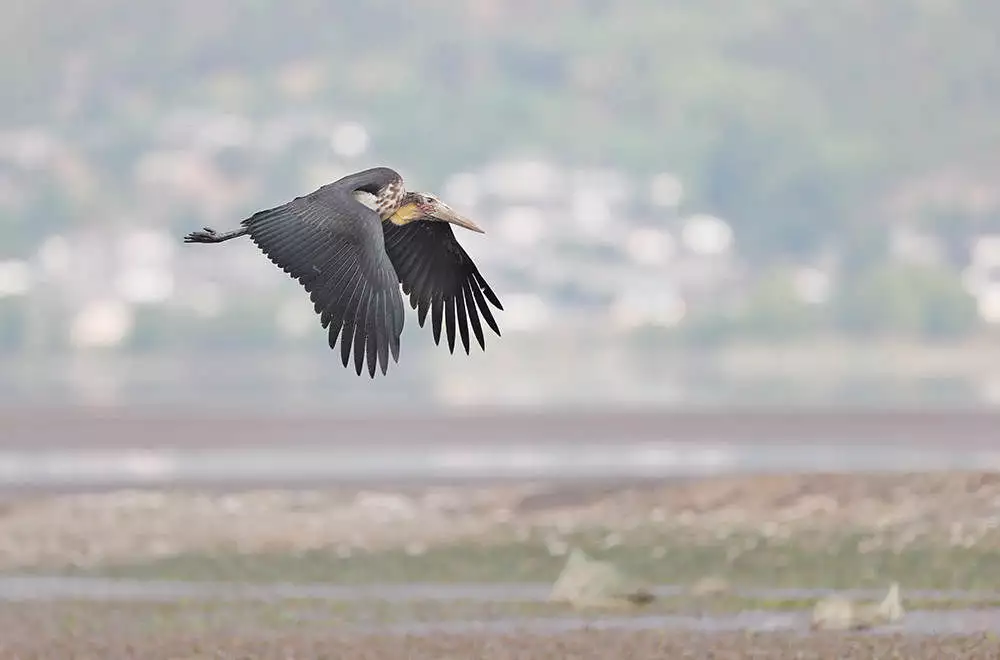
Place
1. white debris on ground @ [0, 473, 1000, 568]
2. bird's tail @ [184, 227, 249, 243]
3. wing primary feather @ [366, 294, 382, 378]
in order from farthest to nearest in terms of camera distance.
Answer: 1. white debris on ground @ [0, 473, 1000, 568]
2. bird's tail @ [184, 227, 249, 243]
3. wing primary feather @ [366, 294, 382, 378]

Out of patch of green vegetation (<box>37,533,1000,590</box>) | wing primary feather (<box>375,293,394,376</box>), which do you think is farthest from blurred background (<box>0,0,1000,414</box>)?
wing primary feather (<box>375,293,394,376</box>)

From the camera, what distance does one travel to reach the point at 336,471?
42.2m

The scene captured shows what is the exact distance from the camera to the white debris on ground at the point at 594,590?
788 inches

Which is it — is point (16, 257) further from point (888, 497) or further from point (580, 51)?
point (888, 497)

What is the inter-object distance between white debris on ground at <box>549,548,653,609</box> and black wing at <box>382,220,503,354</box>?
14.3 feet

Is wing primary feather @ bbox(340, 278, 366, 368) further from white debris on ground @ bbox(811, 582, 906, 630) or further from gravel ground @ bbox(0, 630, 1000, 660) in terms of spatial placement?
white debris on ground @ bbox(811, 582, 906, 630)

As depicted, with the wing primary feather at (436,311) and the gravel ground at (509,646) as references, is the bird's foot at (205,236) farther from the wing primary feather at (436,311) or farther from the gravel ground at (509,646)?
the gravel ground at (509,646)

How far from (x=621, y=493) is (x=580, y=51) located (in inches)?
6691

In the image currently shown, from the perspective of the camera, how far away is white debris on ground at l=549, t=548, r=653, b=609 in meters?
20.0

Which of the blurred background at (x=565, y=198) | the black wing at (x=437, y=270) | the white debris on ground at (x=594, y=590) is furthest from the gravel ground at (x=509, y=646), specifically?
the blurred background at (x=565, y=198)

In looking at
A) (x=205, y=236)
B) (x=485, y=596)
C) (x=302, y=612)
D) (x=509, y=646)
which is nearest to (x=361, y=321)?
(x=205, y=236)

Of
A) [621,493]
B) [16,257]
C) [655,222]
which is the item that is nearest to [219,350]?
[16,257]

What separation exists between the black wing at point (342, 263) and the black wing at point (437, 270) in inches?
63.3

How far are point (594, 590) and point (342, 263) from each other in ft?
22.4
